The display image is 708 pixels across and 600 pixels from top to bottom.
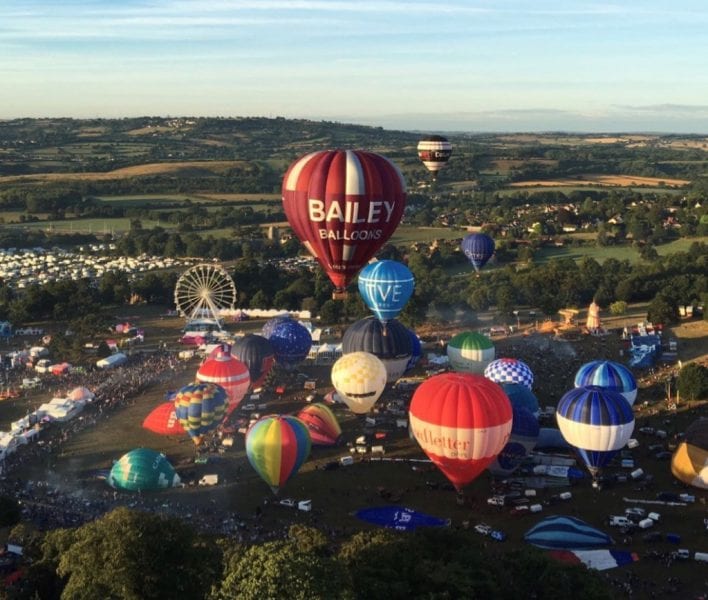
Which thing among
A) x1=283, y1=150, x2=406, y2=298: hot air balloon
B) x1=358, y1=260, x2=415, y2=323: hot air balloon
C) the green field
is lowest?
the green field

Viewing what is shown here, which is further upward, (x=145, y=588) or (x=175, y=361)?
(x=145, y=588)

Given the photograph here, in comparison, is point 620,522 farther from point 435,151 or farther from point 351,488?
point 435,151

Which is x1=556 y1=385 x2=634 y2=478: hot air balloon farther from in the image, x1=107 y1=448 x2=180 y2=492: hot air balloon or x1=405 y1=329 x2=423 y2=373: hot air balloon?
x1=107 y1=448 x2=180 y2=492: hot air balloon

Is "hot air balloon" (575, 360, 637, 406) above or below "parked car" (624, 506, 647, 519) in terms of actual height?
above

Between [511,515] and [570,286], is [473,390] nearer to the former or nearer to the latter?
[511,515]

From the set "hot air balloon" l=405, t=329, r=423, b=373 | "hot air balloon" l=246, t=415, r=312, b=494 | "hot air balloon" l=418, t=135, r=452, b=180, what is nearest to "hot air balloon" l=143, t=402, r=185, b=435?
"hot air balloon" l=246, t=415, r=312, b=494

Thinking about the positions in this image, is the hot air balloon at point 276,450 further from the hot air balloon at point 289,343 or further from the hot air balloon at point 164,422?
the hot air balloon at point 289,343

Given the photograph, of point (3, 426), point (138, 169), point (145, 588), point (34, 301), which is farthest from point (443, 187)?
point (145, 588)
